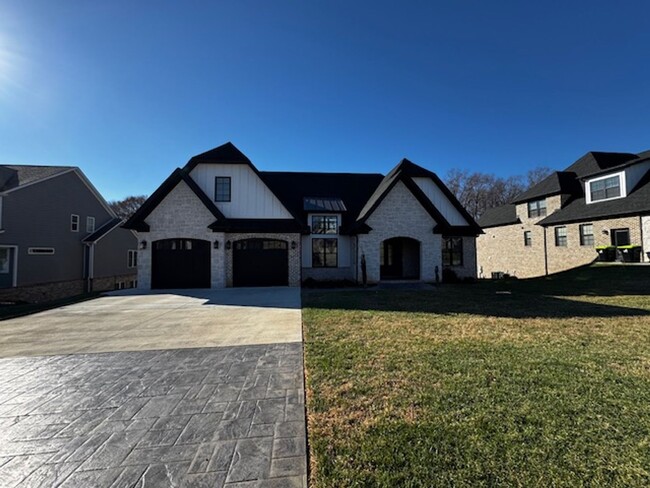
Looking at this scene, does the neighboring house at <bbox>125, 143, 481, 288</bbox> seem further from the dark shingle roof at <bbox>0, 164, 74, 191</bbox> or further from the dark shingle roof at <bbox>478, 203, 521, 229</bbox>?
the dark shingle roof at <bbox>478, 203, 521, 229</bbox>

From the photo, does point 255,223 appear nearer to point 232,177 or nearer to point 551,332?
point 232,177

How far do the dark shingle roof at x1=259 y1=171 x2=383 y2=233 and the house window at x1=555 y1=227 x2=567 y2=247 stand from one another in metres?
14.7

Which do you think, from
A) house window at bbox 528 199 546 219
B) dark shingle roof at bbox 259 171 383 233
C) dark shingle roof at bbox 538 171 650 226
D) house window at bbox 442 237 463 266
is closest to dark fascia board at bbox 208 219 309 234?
dark shingle roof at bbox 259 171 383 233

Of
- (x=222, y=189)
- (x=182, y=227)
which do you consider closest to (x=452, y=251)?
(x=222, y=189)

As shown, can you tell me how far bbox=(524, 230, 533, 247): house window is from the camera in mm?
25531

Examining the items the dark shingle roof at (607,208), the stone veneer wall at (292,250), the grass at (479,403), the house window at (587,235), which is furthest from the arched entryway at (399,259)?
the house window at (587,235)

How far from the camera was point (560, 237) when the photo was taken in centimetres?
2288

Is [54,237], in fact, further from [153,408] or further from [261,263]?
[153,408]

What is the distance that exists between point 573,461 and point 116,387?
204 inches

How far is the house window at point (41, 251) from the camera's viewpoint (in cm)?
1945

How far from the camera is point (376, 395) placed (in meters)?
3.55

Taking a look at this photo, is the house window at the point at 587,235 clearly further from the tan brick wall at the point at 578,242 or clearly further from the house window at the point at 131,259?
the house window at the point at 131,259

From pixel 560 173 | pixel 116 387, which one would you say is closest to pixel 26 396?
pixel 116 387

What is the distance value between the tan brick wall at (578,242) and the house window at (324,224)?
1797cm
